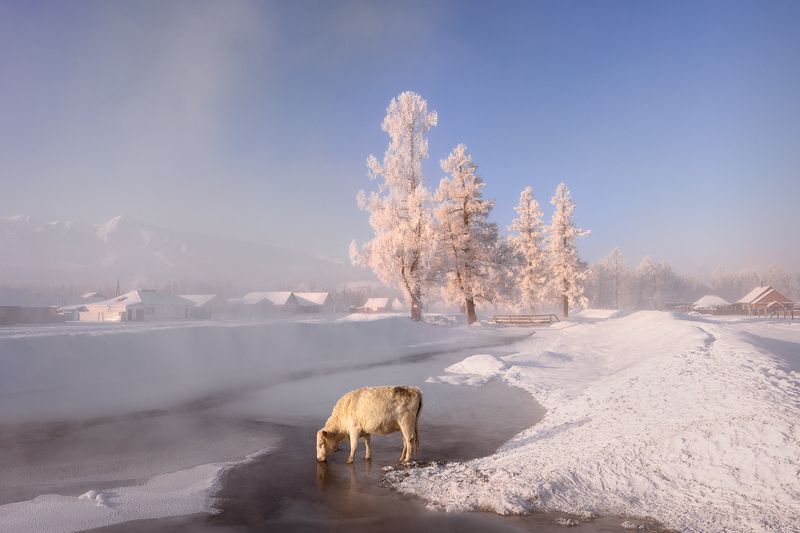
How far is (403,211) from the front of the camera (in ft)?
139

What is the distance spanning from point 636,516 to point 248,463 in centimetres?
645

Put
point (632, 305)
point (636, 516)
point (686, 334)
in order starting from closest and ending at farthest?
point (636, 516)
point (686, 334)
point (632, 305)

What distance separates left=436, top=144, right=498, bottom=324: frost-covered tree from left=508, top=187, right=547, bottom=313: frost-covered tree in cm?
1413

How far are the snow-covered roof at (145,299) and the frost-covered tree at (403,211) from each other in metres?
54.9

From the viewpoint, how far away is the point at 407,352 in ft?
97.4

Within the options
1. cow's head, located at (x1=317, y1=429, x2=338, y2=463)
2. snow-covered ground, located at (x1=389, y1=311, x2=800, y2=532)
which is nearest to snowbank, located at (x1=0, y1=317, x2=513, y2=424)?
cow's head, located at (x1=317, y1=429, x2=338, y2=463)

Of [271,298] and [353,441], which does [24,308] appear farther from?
[353,441]

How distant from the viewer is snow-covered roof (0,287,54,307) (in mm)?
63250

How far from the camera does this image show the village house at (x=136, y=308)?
79.7 m

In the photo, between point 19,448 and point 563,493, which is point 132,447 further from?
point 563,493

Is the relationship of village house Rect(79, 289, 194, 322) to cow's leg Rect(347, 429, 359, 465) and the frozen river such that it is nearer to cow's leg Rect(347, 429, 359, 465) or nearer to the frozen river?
the frozen river

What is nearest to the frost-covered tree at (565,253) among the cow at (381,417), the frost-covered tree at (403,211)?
the frost-covered tree at (403,211)

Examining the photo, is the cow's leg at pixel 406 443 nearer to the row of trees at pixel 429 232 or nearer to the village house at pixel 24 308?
the row of trees at pixel 429 232

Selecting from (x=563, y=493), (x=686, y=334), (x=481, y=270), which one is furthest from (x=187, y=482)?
(x=481, y=270)
